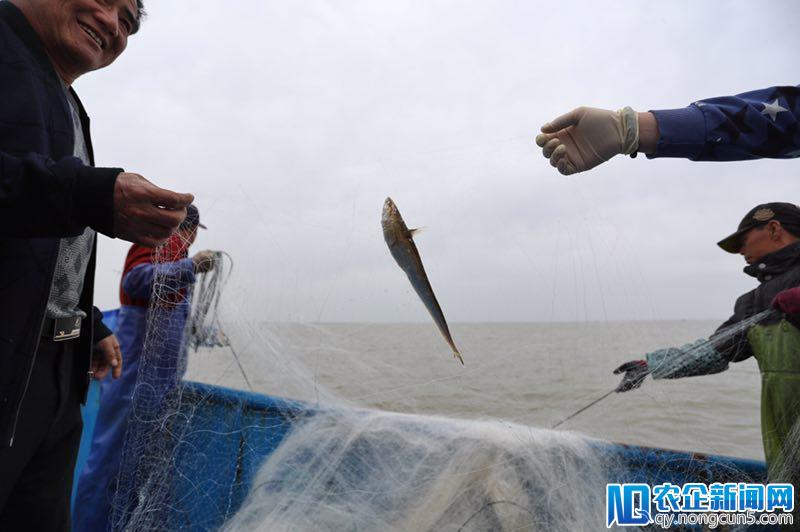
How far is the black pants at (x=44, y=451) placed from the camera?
161 centimetres

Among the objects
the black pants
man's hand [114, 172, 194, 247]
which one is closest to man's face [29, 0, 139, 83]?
man's hand [114, 172, 194, 247]

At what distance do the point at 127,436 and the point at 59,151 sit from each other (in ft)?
6.61

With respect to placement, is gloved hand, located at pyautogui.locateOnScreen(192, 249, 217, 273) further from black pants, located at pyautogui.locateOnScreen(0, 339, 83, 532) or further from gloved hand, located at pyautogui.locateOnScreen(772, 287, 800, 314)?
gloved hand, located at pyautogui.locateOnScreen(772, 287, 800, 314)

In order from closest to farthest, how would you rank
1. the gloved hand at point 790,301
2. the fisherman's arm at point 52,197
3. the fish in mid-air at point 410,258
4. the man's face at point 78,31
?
the fisherman's arm at point 52,197, the man's face at point 78,31, the fish in mid-air at point 410,258, the gloved hand at point 790,301

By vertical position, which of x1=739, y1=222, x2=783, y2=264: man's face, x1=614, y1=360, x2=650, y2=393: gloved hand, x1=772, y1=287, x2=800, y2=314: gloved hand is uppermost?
x1=739, y1=222, x2=783, y2=264: man's face

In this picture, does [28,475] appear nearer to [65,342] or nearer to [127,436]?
[65,342]

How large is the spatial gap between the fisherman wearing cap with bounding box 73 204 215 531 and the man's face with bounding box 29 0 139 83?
4.40 ft

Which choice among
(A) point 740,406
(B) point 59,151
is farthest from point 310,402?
(A) point 740,406

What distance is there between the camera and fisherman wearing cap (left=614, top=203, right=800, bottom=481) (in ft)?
8.42

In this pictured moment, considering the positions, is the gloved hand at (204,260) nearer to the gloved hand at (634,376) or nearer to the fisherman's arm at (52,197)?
the fisherman's arm at (52,197)

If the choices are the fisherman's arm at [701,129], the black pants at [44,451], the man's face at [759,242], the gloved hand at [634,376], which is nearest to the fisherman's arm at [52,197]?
the black pants at [44,451]

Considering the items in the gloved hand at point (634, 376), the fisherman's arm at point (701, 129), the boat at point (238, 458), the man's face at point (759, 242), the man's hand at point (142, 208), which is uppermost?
the fisherman's arm at point (701, 129)

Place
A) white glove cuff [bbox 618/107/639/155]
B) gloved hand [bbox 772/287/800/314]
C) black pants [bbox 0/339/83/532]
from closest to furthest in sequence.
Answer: black pants [bbox 0/339/83/532] < white glove cuff [bbox 618/107/639/155] < gloved hand [bbox 772/287/800/314]

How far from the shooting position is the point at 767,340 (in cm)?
274
